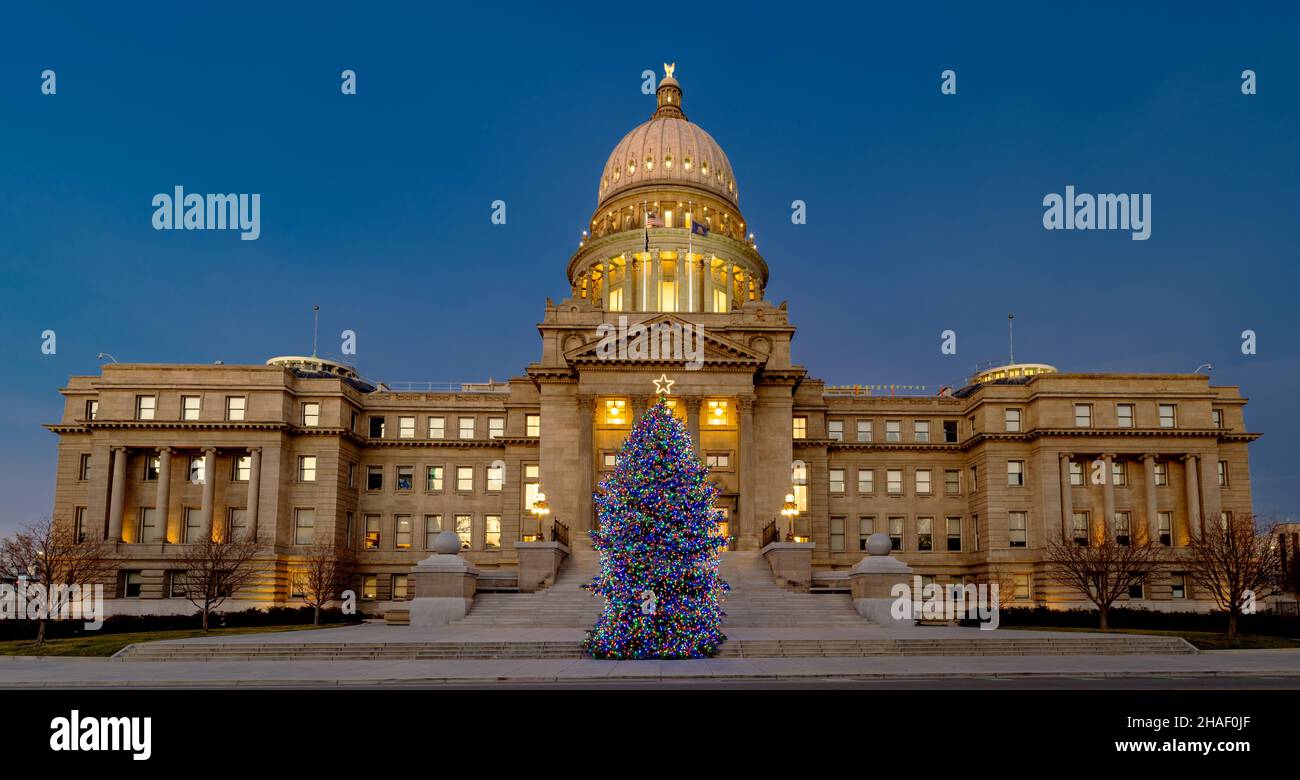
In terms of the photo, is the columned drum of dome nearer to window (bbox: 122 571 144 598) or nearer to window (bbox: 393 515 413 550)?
window (bbox: 393 515 413 550)

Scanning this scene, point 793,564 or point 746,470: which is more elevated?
point 746,470

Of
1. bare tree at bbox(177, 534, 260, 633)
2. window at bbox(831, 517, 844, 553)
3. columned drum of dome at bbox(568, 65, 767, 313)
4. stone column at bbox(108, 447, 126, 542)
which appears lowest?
bare tree at bbox(177, 534, 260, 633)

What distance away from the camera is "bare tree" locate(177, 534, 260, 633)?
4928 cm

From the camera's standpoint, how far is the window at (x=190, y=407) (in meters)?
64.9

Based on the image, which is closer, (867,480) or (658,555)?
(658,555)

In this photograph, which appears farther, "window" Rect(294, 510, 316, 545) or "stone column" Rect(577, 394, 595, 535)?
"window" Rect(294, 510, 316, 545)

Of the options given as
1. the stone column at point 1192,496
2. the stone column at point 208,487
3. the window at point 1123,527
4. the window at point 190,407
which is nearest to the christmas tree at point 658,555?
the stone column at point 208,487

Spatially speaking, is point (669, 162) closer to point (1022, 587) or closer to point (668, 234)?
point (668, 234)

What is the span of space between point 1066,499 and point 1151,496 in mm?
5954

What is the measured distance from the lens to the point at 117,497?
6328 centimetres

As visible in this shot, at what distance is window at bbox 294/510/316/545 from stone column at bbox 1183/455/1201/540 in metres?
59.3

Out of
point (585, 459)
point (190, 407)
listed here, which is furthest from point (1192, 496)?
point (190, 407)

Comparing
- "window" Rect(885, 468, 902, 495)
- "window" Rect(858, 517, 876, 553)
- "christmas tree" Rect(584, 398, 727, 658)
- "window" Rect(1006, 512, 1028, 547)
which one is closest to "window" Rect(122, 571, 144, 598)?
"christmas tree" Rect(584, 398, 727, 658)
